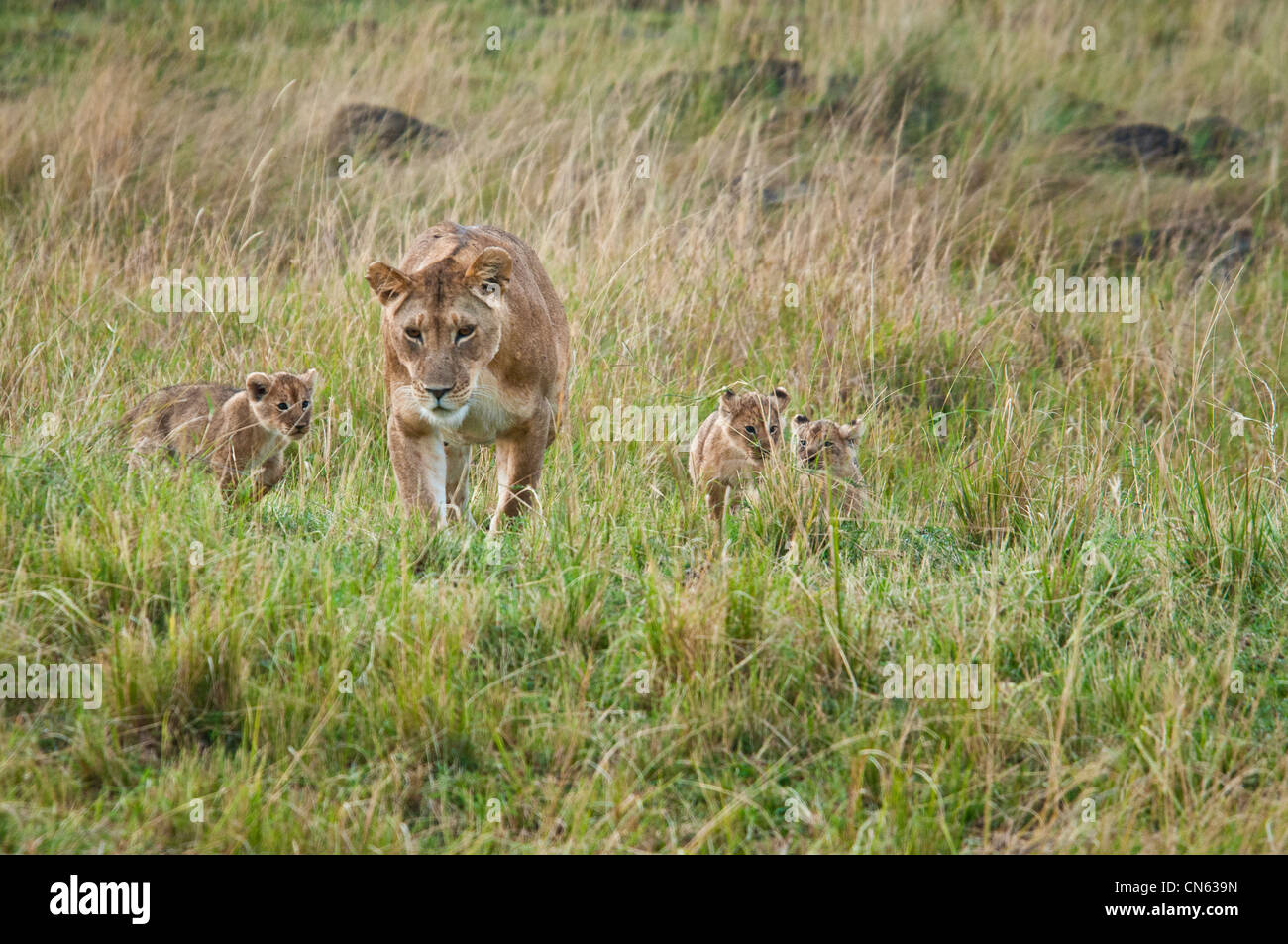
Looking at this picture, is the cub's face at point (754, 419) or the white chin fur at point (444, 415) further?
the cub's face at point (754, 419)

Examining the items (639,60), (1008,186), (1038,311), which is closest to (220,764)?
(1038,311)

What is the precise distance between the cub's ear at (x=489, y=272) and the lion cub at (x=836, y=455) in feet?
5.09

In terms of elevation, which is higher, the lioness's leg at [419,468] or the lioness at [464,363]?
the lioness at [464,363]

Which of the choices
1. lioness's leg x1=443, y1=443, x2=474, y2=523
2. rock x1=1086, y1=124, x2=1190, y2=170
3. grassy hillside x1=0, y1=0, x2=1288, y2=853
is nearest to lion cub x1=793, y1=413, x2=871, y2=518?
grassy hillside x1=0, y1=0, x2=1288, y2=853

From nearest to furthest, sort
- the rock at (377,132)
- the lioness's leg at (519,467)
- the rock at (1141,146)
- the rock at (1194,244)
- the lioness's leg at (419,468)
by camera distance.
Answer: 1. the lioness's leg at (419,468)
2. the lioness's leg at (519,467)
3. the rock at (1194,244)
4. the rock at (377,132)
5. the rock at (1141,146)

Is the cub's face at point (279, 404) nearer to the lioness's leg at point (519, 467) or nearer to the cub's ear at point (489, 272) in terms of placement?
the lioness's leg at point (519, 467)

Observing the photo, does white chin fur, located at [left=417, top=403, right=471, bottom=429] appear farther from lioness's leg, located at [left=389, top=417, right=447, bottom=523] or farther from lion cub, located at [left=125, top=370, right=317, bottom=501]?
lion cub, located at [left=125, top=370, right=317, bottom=501]

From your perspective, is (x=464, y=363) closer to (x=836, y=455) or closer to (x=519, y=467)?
(x=519, y=467)

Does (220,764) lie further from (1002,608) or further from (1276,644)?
(1276,644)

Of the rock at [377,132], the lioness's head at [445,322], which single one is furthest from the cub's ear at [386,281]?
the rock at [377,132]

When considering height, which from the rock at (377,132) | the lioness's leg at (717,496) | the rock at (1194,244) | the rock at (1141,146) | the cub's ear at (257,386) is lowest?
the lioness's leg at (717,496)

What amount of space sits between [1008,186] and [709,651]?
7.63 metres

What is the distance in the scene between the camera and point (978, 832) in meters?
4.43

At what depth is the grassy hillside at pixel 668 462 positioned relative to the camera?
4453 millimetres
